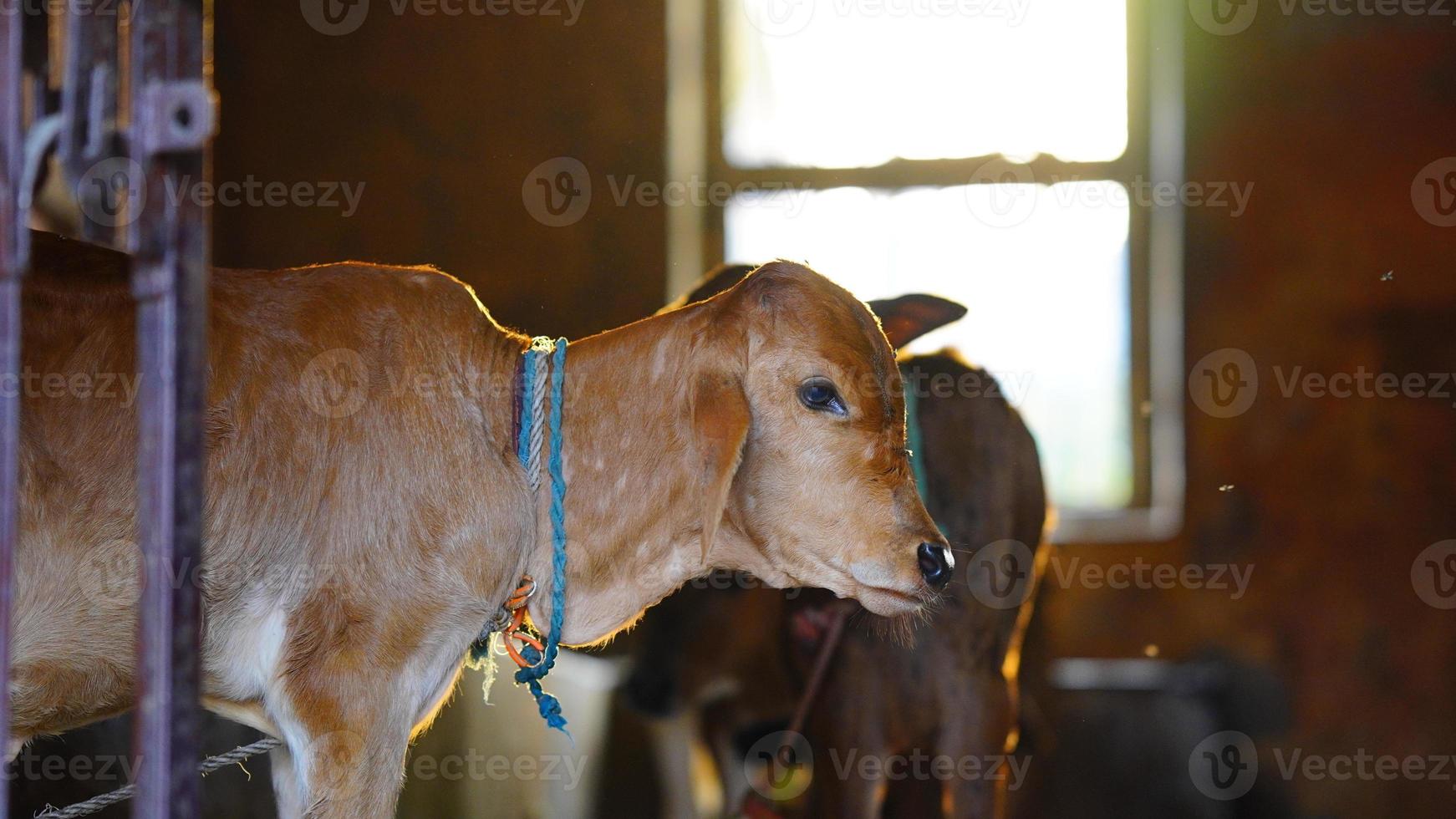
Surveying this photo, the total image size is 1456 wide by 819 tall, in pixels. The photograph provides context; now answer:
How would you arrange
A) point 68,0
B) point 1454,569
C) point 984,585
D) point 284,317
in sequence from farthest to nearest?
point 1454,569 → point 984,585 → point 284,317 → point 68,0

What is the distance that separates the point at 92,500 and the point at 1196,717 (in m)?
4.86

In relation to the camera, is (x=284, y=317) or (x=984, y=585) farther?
(x=984, y=585)

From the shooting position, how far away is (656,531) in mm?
2383

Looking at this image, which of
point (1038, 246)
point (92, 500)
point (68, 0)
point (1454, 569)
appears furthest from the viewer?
point (1038, 246)

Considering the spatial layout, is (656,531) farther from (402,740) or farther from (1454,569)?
(1454,569)

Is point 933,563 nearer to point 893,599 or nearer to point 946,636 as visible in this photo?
point 893,599

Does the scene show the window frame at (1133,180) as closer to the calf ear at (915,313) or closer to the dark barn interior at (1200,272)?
the dark barn interior at (1200,272)

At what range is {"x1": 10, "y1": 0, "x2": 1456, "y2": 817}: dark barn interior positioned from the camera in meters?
5.47

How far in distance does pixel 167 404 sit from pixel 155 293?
0.12m

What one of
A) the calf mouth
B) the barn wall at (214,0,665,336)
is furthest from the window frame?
the calf mouth

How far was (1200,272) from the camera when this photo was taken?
18.4 feet

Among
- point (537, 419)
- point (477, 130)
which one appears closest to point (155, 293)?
point (537, 419)

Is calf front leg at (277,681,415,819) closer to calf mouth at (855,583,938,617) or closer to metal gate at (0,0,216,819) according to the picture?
metal gate at (0,0,216,819)

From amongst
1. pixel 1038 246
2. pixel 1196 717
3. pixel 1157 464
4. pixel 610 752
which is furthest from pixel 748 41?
pixel 1196 717
